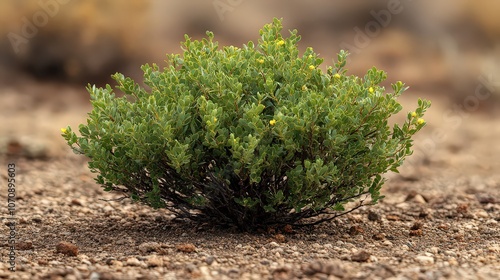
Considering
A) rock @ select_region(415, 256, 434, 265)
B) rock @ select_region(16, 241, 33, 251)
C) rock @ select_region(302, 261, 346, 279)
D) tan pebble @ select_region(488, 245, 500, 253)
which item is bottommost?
rock @ select_region(302, 261, 346, 279)

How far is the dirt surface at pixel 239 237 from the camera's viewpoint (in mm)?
4023

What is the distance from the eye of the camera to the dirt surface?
13.2 ft

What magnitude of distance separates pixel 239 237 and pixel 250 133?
2.65ft

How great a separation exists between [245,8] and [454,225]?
8913 millimetres

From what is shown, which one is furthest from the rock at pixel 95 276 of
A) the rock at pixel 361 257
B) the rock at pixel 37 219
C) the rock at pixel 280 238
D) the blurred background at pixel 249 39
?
the blurred background at pixel 249 39

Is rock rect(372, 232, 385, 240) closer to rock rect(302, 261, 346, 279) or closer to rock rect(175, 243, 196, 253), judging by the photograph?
rock rect(302, 261, 346, 279)

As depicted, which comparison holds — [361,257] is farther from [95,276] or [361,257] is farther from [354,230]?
[95,276]

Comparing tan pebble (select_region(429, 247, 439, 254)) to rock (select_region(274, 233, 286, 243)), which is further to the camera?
rock (select_region(274, 233, 286, 243))

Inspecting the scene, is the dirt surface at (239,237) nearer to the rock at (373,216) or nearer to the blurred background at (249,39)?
the rock at (373,216)

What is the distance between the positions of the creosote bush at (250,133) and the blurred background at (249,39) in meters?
7.08

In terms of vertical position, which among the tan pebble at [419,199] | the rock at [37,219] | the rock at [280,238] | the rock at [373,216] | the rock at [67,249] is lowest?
the rock at [67,249]

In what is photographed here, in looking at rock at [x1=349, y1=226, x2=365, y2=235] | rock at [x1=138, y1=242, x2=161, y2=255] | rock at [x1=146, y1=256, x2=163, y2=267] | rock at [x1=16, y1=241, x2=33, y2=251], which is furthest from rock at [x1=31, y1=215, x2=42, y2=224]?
rock at [x1=349, y1=226, x2=365, y2=235]

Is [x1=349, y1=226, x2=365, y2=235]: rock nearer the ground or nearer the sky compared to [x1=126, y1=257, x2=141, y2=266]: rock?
nearer the sky

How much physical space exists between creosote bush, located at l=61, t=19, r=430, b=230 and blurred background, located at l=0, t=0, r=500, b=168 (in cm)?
708
